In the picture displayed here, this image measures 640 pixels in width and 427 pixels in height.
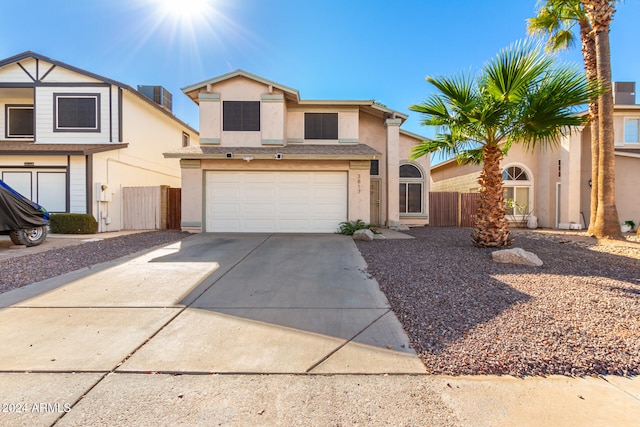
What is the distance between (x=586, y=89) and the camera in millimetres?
6523

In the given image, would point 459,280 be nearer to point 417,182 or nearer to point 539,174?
point 417,182

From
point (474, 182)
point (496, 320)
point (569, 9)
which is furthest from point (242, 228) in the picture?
point (569, 9)

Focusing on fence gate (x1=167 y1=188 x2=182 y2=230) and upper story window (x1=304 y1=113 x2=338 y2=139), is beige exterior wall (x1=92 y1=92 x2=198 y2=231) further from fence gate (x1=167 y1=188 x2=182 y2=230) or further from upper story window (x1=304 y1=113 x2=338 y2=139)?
upper story window (x1=304 y1=113 x2=338 y2=139)

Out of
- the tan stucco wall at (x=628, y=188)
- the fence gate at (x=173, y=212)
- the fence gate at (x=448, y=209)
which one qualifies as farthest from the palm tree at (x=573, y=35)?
the fence gate at (x=173, y=212)

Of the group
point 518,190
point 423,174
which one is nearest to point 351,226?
point 423,174

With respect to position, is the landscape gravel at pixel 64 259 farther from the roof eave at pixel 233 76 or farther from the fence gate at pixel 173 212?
the roof eave at pixel 233 76

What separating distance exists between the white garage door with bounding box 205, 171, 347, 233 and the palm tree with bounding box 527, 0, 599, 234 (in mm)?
9337

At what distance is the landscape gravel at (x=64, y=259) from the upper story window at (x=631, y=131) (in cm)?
2130

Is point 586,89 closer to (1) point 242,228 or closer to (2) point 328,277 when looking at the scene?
(2) point 328,277

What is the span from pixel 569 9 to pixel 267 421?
1600cm

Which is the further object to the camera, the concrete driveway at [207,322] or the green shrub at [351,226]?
the green shrub at [351,226]

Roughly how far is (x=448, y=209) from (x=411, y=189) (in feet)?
8.74

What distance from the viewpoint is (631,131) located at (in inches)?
586

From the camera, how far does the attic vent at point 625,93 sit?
15984mm
